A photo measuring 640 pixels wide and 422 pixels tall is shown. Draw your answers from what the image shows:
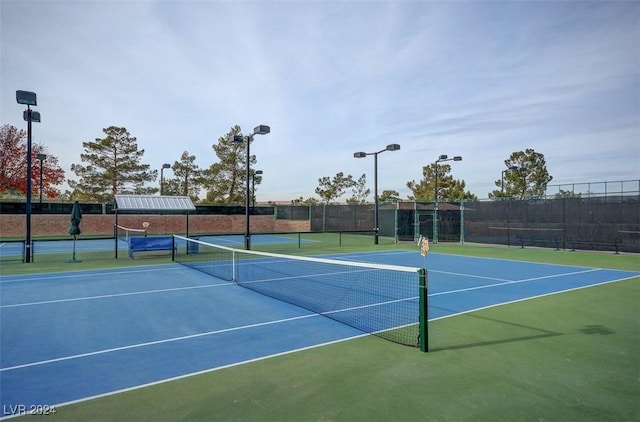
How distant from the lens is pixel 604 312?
7637mm

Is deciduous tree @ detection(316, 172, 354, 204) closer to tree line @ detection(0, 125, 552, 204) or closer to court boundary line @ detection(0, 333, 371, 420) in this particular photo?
tree line @ detection(0, 125, 552, 204)

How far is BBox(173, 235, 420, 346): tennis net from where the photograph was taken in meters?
6.85

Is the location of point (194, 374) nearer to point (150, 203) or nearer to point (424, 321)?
point (424, 321)

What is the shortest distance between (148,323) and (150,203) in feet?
40.7

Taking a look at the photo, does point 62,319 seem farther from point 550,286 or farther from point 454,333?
point 550,286

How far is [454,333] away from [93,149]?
3977 centimetres

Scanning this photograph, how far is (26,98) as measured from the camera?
14164 mm

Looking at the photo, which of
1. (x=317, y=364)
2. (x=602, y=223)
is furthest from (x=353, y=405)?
(x=602, y=223)

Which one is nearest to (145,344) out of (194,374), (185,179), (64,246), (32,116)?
(194,374)

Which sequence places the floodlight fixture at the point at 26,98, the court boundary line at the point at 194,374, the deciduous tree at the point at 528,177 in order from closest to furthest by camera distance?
the court boundary line at the point at 194,374, the floodlight fixture at the point at 26,98, the deciduous tree at the point at 528,177

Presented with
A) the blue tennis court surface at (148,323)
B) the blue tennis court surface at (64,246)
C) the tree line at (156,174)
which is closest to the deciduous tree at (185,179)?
the tree line at (156,174)

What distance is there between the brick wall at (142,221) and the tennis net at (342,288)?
18435 millimetres

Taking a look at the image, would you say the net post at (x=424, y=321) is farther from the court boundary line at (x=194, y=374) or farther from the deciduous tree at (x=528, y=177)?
the deciduous tree at (x=528, y=177)

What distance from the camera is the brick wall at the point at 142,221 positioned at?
1082 inches
